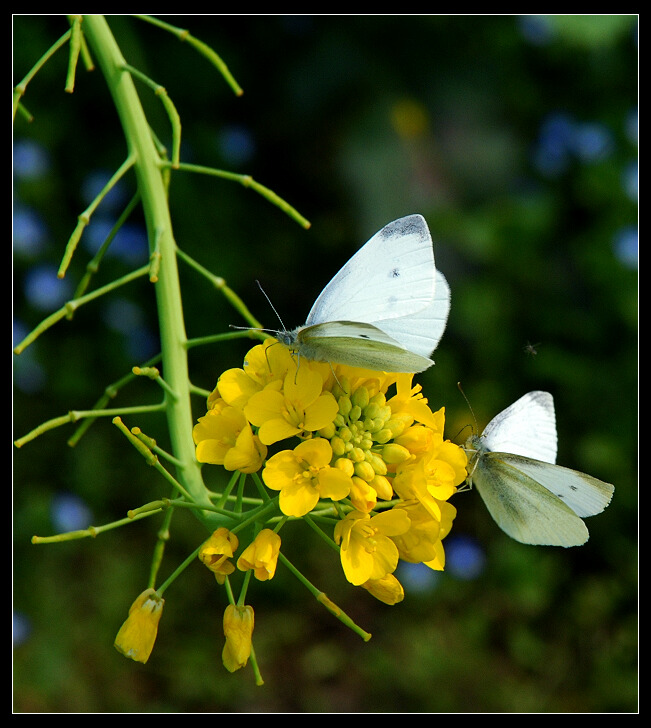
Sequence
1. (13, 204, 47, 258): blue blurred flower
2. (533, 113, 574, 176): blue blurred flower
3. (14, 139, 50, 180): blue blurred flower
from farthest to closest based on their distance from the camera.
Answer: (533, 113, 574, 176): blue blurred flower, (13, 204, 47, 258): blue blurred flower, (14, 139, 50, 180): blue blurred flower

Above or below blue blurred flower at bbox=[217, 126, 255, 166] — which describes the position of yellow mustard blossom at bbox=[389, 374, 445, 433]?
above

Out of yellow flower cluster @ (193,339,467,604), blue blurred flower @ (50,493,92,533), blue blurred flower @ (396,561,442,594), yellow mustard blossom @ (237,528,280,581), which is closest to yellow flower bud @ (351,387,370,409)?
yellow flower cluster @ (193,339,467,604)

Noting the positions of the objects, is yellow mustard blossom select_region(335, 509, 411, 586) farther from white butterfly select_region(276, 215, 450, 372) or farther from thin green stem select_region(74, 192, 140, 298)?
thin green stem select_region(74, 192, 140, 298)

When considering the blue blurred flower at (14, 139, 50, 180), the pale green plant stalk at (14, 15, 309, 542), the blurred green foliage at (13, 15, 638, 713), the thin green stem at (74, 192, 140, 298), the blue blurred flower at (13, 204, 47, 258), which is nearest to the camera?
the pale green plant stalk at (14, 15, 309, 542)

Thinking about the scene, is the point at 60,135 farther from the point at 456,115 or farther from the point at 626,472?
the point at 626,472

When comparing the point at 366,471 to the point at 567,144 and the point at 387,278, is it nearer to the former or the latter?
the point at 387,278

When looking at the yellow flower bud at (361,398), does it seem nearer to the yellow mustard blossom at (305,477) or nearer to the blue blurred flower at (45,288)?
the yellow mustard blossom at (305,477)

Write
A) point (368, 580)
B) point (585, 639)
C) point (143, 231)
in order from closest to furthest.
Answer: point (368, 580), point (585, 639), point (143, 231)

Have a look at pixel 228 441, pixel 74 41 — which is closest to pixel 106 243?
pixel 74 41

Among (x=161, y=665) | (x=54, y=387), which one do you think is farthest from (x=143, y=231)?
(x=161, y=665)
